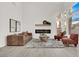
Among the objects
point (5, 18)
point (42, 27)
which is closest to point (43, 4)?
point (42, 27)

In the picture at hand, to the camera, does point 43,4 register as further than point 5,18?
Yes

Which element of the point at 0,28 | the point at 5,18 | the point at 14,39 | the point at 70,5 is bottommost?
the point at 14,39

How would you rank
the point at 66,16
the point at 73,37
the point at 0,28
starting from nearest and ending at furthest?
the point at 0,28 → the point at 73,37 → the point at 66,16

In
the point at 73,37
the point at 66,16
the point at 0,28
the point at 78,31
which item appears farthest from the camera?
the point at 66,16

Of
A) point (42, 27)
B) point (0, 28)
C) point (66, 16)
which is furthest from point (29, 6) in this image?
point (0, 28)

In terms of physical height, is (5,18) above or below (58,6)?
below

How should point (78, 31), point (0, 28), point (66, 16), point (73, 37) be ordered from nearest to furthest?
point (0, 28), point (73, 37), point (78, 31), point (66, 16)

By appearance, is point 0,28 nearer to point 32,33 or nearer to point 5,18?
point 5,18

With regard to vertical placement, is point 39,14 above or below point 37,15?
above

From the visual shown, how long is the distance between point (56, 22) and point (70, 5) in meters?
3.34

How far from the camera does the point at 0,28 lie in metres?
7.67

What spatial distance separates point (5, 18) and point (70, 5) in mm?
6162

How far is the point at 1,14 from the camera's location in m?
7.87

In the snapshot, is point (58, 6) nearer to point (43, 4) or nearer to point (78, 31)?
point (43, 4)
